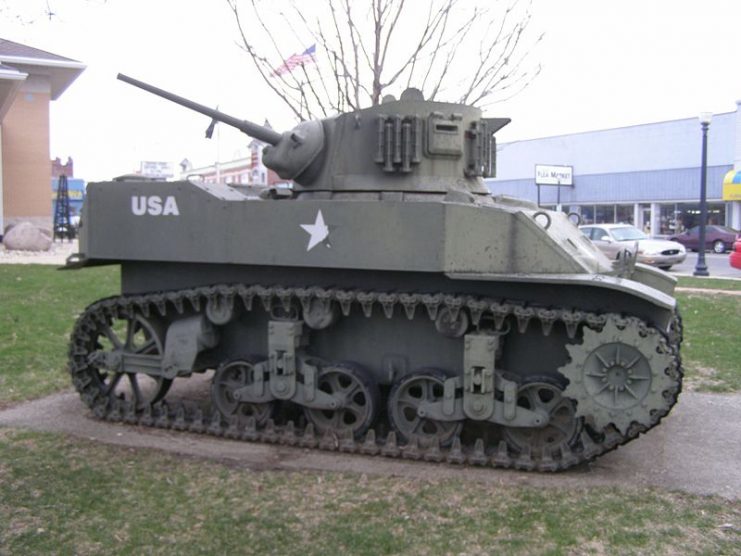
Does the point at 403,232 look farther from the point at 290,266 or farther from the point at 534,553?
the point at 534,553

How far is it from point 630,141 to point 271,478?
47375 millimetres

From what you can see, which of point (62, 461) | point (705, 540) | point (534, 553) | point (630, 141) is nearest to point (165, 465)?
point (62, 461)

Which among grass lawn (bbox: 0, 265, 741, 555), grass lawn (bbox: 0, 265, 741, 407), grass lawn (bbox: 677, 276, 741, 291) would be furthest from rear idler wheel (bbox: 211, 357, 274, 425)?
grass lawn (bbox: 677, 276, 741, 291)

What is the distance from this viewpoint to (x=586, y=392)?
6.94m

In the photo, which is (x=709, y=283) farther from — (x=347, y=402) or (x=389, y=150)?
(x=347, y=402)

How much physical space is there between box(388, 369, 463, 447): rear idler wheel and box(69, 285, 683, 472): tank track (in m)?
0.11

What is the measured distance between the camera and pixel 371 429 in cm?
794

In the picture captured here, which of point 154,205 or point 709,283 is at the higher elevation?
point 154,205

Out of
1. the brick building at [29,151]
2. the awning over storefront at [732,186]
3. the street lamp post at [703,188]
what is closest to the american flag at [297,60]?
the street lamp post at [703,188]

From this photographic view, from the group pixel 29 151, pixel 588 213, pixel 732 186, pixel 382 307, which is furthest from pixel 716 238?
pixel 382 307

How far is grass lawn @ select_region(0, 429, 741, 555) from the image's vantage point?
5.64 metres

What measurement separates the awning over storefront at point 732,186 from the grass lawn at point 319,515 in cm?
4016

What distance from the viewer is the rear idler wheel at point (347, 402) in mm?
8031

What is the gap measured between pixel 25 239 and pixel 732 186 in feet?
108
